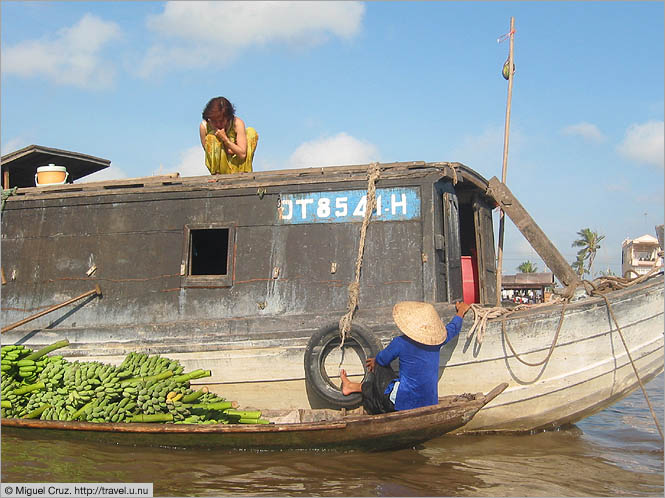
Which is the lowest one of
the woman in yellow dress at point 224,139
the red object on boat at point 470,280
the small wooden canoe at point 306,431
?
the small wooden canoe at point 306,431

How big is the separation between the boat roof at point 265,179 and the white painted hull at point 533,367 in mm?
1748

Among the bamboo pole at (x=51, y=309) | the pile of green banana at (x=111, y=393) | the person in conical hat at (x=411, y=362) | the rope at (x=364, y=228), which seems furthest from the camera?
the bamboo pole at (x=51, y=309)

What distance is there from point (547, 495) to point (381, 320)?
2309 millimetres

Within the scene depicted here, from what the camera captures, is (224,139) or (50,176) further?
(50,176)

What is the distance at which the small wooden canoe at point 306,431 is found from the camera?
17.7 ft

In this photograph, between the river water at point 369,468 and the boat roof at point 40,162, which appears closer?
the river water at point 369,468

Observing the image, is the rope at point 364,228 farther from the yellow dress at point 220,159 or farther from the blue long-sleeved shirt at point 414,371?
the yellow dress at point 220,159

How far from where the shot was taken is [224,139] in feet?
24.4

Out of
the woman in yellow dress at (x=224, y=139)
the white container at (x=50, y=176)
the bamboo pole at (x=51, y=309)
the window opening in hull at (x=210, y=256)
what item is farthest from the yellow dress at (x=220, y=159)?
the white container at (x=50, y=176)

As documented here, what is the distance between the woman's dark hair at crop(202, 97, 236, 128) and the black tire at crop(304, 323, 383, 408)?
2.95 metres

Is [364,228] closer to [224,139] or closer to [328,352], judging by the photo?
[328,352]

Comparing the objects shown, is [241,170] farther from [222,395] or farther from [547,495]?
[547,495]

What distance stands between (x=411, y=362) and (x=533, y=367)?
141 centimetres

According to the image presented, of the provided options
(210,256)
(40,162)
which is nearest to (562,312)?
(210,256)
